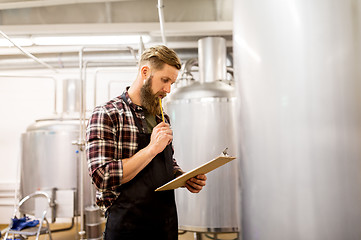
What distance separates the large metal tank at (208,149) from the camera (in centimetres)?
261

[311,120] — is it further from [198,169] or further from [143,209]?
[143,209]

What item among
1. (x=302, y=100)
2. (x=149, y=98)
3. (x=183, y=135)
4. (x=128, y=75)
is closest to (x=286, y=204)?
(x=302, y=100)

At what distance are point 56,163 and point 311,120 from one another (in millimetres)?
3037

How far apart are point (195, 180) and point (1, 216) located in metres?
4.40

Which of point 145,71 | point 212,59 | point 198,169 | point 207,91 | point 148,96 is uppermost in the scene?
point 212,59

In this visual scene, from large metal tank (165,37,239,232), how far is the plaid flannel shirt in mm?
1443

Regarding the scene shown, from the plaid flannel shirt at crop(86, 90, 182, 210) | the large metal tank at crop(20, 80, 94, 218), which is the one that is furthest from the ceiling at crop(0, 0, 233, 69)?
the plaid flannel shirt at crop(86, 90, 182, 210)

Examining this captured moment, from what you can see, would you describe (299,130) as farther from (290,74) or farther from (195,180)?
(195,180)

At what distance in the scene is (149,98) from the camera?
1.27 meters

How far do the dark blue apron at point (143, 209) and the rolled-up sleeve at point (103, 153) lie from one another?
0.08 m

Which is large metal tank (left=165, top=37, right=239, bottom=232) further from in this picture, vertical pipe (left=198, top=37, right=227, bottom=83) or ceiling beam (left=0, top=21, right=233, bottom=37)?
ceiling beam (left=0, top=21, right=233, bottom=37)

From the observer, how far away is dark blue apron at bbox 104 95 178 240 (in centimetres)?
115

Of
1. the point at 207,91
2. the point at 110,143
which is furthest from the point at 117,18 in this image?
the point at 110,143

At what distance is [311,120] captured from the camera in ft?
3.36
